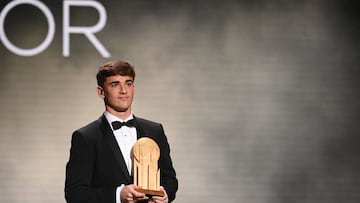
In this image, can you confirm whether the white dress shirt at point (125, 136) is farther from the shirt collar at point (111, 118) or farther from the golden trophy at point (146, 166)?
the golden trophy at point (146, 166)

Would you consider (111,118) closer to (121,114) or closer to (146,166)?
(121,114)

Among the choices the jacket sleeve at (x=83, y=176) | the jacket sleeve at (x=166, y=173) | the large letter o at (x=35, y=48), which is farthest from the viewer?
the large letter o at (x=35, y=48)

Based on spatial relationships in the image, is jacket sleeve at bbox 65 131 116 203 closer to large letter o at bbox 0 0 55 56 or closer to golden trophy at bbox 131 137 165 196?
golden trophy at bbox 131 137 165 196

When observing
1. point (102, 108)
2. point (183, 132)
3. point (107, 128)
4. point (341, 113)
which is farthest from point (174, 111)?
point (107, 128)

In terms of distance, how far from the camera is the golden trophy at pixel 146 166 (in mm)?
2480

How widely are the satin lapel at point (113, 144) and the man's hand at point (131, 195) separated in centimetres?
11

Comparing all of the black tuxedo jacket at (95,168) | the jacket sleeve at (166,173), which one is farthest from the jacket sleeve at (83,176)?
the jacket sleeve at (166,173)

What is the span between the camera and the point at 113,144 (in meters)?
2.65

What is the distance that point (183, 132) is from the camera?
4.44 m

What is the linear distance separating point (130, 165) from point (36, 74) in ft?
6.16

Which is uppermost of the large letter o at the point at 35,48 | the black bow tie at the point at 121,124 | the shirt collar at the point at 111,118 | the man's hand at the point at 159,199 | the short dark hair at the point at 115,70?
the large letter o at the point at 35,48

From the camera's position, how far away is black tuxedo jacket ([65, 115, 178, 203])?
2.60 meters

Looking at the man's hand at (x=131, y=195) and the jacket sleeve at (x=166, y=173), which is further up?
the jacket sleeve at (x=166, y=173)

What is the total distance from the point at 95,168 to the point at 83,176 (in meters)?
0.06
